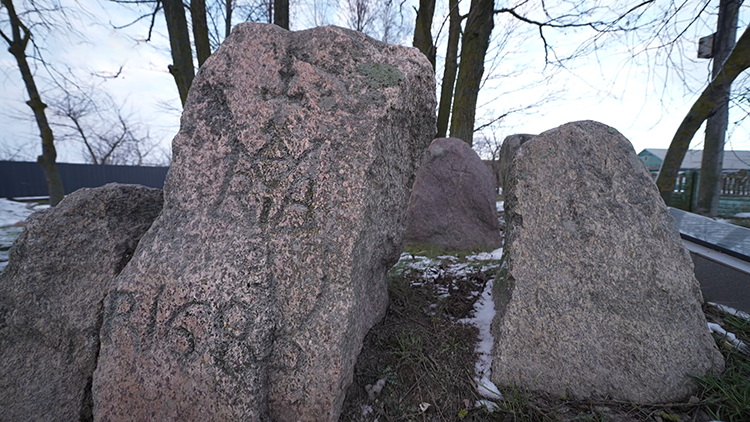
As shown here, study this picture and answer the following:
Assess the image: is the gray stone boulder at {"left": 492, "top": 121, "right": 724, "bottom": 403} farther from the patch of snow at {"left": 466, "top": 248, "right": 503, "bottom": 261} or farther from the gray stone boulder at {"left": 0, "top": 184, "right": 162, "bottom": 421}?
the gray stone boulder at {"left": 0, "top": 184, "right": 162, "bottom": 421}

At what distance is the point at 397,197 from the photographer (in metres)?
1.88

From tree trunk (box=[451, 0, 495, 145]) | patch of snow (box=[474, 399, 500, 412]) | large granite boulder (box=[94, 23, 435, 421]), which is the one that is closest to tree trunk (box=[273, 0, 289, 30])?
tree trunk (box=[451, 0, 495, 145])

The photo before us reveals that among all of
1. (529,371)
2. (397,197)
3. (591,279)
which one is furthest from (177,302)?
(591,279)

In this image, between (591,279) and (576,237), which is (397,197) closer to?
(576,237)

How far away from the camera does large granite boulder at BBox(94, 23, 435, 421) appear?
1404 mm

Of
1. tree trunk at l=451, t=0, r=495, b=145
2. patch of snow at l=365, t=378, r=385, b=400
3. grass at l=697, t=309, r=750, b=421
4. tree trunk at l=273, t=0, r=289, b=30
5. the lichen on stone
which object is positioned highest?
tree trunk at l=273, t=0, r=289, b=30

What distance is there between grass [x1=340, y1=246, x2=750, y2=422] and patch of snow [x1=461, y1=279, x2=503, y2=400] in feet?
0.12

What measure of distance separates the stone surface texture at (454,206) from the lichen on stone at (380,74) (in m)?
2.64

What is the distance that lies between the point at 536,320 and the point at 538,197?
2.13 ft

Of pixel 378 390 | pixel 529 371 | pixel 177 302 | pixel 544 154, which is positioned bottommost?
pixel 378 390

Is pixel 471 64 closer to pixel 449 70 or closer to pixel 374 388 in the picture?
pixel 449 70

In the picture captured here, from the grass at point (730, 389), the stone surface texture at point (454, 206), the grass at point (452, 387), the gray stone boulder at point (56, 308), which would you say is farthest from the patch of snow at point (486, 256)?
the gray stone boulder at point (56, 308)

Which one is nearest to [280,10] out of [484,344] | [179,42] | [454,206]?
[179,42]

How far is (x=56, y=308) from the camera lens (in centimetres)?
159
